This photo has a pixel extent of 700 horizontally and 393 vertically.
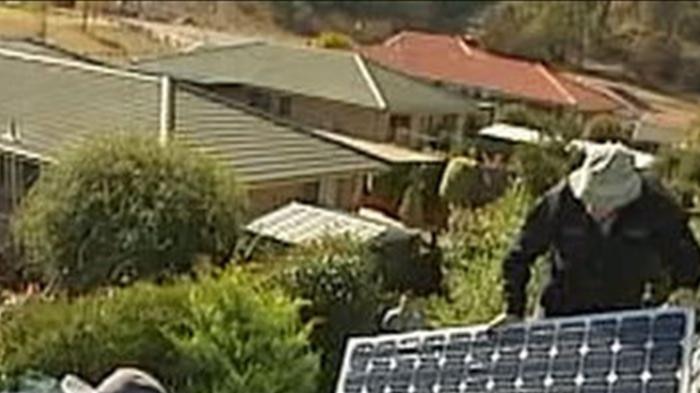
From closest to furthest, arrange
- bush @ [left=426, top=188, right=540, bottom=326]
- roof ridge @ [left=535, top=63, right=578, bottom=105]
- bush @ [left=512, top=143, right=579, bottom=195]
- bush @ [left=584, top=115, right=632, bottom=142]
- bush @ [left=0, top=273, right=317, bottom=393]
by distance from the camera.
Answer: bush @ [left=0, top=273, right=317, bottom=393] < bush @ [left=426, top=188, right=540, bottom=326] < bush @ [left=512, top=143, right=579, bottom=195] < bush @ [left=584, top=115, right=632, bottom=142] < roof ridge @ [left=535, top=63, right=578, bottom=105]

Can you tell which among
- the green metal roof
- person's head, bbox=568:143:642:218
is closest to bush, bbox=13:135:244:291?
the green metal roof

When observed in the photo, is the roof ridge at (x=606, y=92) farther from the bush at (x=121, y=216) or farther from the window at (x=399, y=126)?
the bush at (x=121, y=216)

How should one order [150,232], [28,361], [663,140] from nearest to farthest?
[28,361]
[150,232]
[663,140]

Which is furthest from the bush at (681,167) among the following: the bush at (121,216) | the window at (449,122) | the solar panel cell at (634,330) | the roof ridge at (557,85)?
the roof ridge at (557,85)

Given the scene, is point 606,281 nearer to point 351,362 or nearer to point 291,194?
point 351,362

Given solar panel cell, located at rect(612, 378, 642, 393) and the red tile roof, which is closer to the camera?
solar panel cell, located at rect(612, 378, 642, 393)

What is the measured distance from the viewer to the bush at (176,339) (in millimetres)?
6902

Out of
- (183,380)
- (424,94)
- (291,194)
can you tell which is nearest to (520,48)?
(424,94)

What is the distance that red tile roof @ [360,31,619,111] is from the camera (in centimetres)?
2981

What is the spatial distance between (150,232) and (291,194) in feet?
15.7

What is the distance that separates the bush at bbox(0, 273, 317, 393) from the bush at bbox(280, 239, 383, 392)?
0.78m

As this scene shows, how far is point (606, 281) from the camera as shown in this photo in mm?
5180

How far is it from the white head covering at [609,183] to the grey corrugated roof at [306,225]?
6.13 meters

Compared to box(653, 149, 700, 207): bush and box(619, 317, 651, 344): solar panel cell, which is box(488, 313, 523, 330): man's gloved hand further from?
box(653, 149, 700, 207): bush
